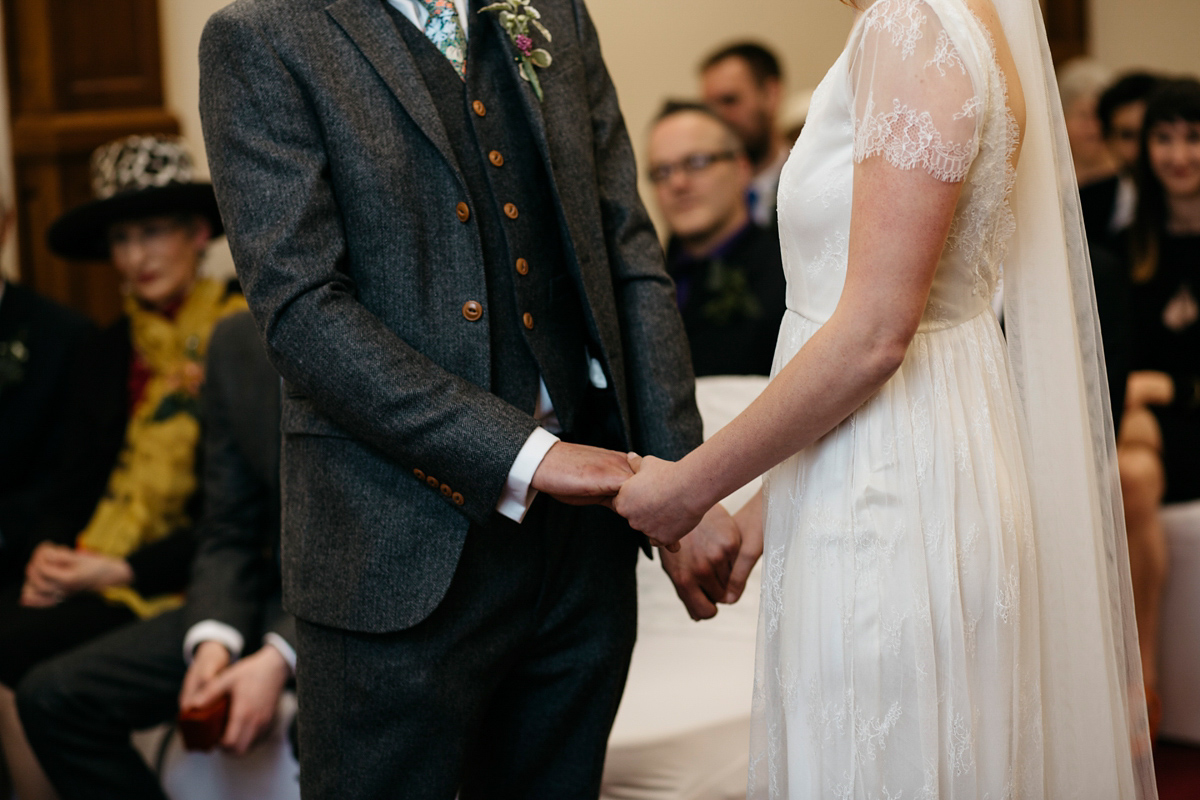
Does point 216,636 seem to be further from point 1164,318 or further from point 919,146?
point 1164,318

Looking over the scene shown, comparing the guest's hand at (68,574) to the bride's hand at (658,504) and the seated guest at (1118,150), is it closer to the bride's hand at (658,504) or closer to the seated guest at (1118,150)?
the bride's hand at (658,504)

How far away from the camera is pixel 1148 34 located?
18.0 feet

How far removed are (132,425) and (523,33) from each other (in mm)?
1772

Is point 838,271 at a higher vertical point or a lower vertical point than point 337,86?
lower

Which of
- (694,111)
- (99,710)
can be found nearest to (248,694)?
(99,710)

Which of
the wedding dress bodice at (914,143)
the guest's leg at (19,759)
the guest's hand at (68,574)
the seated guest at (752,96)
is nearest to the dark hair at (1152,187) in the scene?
the seated guest at (752,96)

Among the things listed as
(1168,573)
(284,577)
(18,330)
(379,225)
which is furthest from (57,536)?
(1168,573)

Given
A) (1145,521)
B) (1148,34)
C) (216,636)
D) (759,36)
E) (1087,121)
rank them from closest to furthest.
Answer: (216,636) → (1145,521) → (1087,121) → (759,36) → (1148,34)

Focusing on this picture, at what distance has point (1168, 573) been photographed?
3.12m

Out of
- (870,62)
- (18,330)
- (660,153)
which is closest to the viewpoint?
(870,62)

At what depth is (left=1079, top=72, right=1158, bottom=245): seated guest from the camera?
4020mm

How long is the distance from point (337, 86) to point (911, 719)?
900 mm

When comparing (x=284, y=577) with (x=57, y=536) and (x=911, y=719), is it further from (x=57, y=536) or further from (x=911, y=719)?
(x=57, y=536)

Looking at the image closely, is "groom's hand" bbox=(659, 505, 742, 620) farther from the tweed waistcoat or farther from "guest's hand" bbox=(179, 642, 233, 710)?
"guest's hand" bbox=(179, 642, 233, 710)
